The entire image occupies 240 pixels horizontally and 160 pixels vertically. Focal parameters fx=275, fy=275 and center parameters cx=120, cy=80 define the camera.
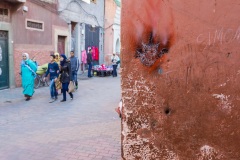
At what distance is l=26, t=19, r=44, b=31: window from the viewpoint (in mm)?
11797

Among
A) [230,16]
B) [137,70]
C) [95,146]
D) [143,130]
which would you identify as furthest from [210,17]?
[95,146]

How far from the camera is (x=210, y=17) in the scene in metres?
2.19

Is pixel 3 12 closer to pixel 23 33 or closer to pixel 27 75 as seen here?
pixel 23 33

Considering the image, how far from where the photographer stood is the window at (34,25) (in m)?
11.8

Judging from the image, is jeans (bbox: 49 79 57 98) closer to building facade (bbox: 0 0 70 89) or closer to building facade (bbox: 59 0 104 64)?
building facade (bbox: 0 0 70 89)

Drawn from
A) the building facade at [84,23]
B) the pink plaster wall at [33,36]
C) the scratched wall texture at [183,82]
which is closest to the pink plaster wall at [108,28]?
the building facade at [84,23]

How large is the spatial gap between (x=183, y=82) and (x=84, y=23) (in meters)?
16.3

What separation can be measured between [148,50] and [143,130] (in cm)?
71

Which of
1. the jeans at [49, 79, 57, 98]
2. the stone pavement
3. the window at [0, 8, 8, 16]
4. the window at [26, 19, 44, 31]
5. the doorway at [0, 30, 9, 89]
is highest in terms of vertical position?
the window at [0, 8, 8, 16]

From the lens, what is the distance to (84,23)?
17922 mm

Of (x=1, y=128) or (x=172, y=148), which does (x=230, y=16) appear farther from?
(x=1, y=128)

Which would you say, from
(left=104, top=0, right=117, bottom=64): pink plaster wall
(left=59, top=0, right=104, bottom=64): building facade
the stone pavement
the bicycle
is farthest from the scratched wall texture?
(left=104, top=0, right=117, bottom=64): pink plaster wall

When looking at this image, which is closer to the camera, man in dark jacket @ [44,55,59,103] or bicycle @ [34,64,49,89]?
man in dark jacket @ [44,55,59,103]

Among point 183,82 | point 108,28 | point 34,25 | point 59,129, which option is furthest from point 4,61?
point 108,28
